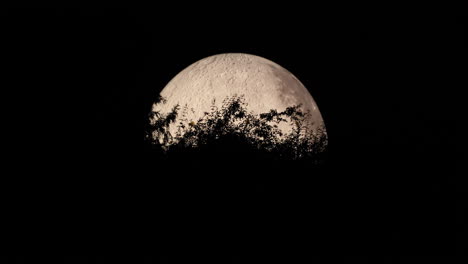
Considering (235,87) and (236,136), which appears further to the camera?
(235,87)

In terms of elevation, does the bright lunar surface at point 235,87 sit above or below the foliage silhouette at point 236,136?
above

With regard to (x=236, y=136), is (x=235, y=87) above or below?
above

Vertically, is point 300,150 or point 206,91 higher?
point 206,91

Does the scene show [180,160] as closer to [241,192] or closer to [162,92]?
[241,192]

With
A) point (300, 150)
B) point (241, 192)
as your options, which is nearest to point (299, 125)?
point (300, 150)

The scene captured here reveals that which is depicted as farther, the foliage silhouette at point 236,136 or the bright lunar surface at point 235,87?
the bright lunar surface at point 235,87
